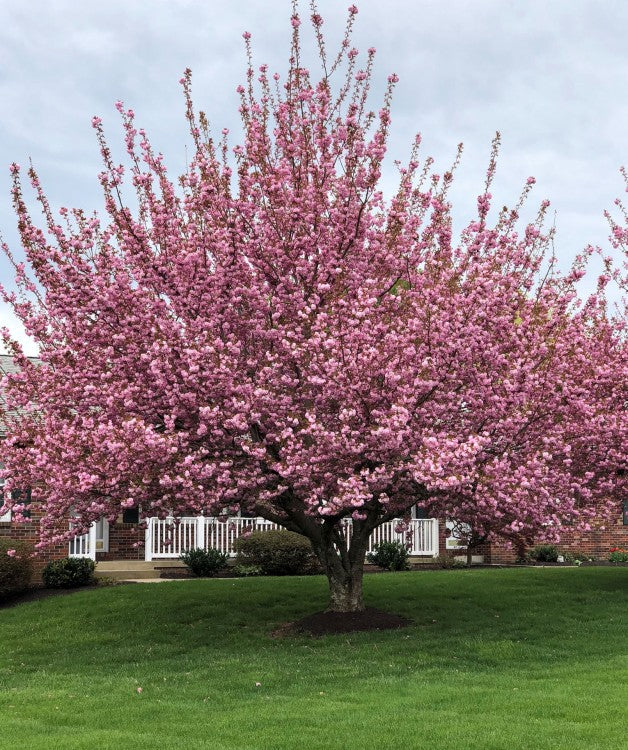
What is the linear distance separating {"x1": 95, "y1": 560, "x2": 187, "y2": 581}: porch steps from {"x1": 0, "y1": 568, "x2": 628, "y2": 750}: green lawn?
2.70 m

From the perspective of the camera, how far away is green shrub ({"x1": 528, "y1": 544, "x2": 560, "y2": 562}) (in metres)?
29.2

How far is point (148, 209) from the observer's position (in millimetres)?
14883

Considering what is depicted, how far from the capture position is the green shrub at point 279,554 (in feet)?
79.2

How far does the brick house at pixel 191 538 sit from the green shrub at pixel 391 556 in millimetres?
792

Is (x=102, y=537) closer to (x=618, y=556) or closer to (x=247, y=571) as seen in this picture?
(x=247, y=571)

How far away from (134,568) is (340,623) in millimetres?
10247

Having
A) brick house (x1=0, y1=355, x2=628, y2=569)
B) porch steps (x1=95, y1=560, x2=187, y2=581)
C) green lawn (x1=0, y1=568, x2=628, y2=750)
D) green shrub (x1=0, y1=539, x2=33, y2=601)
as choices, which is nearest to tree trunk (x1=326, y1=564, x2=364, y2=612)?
green lawn (x1=0, y1=568, x2=628, y2=750)

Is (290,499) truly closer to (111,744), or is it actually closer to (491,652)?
(491,652)

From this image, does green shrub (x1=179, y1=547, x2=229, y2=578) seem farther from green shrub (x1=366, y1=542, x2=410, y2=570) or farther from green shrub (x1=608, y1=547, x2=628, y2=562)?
green shrub (x1=608, y1=547, x2=628, y2=562)

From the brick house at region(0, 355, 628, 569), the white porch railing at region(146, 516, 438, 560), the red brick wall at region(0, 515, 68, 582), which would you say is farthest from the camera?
the white porch railing at region(146, 516, 438, 560)

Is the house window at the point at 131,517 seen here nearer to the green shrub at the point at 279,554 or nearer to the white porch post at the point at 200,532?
the white porch post at the point at 200,532

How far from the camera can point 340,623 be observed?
16.0 meters

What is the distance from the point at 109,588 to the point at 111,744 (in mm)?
12704

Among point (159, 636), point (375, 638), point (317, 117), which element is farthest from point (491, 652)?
point (317, 117)
